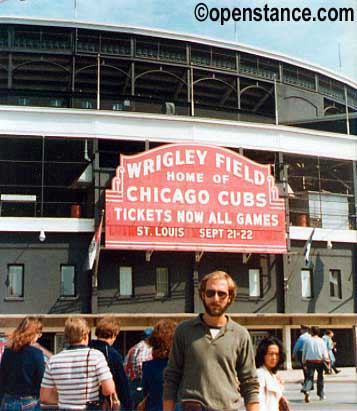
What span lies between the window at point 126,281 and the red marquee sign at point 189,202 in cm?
143

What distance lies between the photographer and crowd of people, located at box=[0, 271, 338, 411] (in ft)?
A: 13.9

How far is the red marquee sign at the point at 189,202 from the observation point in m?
21.1

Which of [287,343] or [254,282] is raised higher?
[254,282]

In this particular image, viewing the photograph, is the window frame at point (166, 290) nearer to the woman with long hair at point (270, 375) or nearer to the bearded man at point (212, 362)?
the woman with long hair at point (270, 375)

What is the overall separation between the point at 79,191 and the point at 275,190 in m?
6.26

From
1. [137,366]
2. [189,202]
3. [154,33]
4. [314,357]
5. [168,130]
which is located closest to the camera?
[137,366]

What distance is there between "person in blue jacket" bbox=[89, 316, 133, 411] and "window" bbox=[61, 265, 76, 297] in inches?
617

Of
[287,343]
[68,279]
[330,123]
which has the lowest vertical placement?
[287,343]

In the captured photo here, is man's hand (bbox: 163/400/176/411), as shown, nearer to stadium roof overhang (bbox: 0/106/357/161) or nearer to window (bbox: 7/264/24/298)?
window (bbox: 7/264/24/298)

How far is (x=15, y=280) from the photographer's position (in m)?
21.2

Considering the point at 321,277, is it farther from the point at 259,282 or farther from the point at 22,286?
the point at 22,286

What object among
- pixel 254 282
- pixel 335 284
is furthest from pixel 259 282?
pixel 335 284

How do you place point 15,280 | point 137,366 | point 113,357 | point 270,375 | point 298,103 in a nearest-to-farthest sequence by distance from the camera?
1. point 270,375
2. point 113,357
3. point 137,366
4. point 15,280
5. point 298,103

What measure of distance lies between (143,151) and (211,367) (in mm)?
19839
